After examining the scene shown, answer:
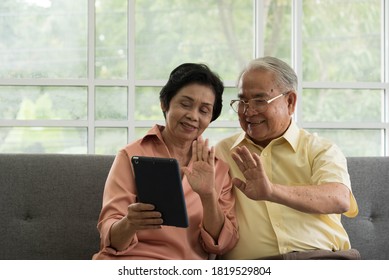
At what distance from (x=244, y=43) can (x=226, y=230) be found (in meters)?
1.76

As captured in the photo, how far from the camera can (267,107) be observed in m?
2.58

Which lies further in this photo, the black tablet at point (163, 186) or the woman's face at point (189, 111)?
the woman's face at point (189, 111)

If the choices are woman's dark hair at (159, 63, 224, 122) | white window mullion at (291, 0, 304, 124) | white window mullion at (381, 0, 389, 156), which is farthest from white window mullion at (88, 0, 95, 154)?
white window mullion at (381, 0, 389, 156)

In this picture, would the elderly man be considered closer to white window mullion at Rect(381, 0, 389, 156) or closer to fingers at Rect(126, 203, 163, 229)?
fingers at Rect(126, 203, 163, 229)

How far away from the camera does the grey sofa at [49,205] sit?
2.81m

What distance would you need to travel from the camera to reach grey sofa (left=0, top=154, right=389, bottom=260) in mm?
2811

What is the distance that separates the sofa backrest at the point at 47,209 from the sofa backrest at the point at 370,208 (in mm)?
1115

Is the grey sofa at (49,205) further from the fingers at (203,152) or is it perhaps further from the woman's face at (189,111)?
the fingers at (203,152)

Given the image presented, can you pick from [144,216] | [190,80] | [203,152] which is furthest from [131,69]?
[144,216]

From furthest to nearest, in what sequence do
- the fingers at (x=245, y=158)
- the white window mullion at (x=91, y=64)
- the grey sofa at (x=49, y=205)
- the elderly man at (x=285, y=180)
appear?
the white window mullion at (x=91, y=64) < the grey sofa at (x=49, y=205) < the elderly man at (x=285, y=180) < the fingers at (x=245, y=158)

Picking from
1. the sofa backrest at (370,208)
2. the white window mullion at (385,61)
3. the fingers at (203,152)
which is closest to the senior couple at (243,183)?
the fingers at (203,152)

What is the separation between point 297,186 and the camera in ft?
7.97

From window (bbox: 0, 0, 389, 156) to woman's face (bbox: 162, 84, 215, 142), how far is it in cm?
131
